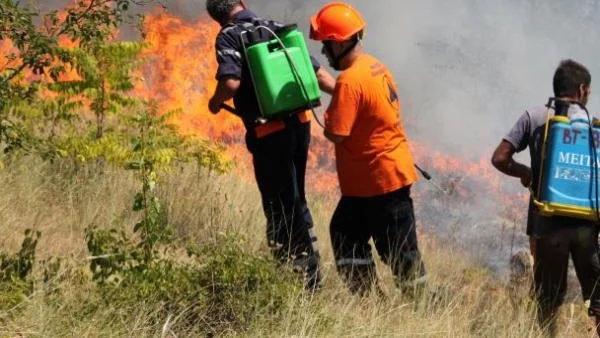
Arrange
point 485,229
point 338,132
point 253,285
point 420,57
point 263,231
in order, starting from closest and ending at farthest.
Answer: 1. point 253,285
2. point 338,132
3. point 263,231
4. point 485,229
5. point 420,57

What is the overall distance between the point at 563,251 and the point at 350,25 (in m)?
1.76

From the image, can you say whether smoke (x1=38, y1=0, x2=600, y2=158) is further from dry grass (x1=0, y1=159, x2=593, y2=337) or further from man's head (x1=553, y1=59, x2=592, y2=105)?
man's head (x1=553, y1=59, x2=592, y2=105)

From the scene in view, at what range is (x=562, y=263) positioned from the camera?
4.52m

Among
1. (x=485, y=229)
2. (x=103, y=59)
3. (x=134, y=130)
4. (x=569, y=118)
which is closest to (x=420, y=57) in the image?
(x=485, y=229)

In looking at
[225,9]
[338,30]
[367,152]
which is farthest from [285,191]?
[225,9]

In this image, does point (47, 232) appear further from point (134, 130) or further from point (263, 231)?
point (134, 130)

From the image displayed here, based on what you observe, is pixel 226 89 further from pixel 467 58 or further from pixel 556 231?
pixel 467 58

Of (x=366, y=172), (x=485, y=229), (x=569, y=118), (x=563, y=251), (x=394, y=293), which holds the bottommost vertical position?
(x=485, y=229)

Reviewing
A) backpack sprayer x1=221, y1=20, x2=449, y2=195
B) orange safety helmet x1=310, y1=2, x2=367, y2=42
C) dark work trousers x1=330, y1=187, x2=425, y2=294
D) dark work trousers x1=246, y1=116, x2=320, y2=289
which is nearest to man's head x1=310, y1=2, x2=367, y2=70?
orange safety helmet x1=310, y1=2, x2=367, y2=42

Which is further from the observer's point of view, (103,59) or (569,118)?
(103,59)

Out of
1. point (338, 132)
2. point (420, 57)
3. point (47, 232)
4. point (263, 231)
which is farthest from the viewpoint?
point (420, 57)

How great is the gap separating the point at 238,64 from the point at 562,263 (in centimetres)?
216

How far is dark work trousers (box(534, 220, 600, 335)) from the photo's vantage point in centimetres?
443

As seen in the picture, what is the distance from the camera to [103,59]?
21.3 ft
